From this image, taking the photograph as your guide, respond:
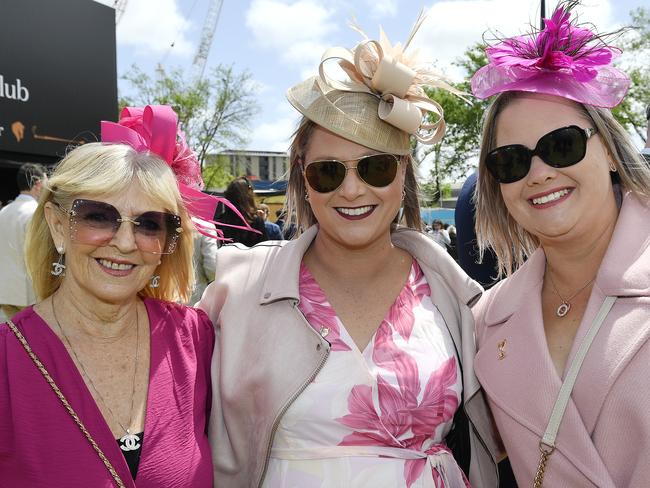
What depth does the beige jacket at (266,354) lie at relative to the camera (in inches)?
86.7

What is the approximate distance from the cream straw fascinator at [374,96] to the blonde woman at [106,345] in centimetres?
62

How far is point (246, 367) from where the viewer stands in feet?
7.42

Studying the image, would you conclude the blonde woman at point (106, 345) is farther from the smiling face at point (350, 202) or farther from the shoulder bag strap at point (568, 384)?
the shoulder bag strap at point (568, 384)

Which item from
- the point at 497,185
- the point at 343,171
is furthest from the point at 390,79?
the point at 497,185

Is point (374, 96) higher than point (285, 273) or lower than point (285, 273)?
higher

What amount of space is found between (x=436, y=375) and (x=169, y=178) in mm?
1247

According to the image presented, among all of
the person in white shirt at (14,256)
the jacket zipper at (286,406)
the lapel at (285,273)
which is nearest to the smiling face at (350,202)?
the lapel at (285,273)

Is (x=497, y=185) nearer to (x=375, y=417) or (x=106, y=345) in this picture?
(x=375, y=417)

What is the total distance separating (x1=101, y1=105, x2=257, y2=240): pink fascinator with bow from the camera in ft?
7.41

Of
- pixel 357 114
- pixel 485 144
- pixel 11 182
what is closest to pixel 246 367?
pixel 357 114

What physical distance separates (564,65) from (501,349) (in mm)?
1040

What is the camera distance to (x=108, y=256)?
2084 mm

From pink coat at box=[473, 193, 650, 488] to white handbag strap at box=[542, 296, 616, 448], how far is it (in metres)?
0.01

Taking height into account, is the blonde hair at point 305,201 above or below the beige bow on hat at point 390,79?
below
